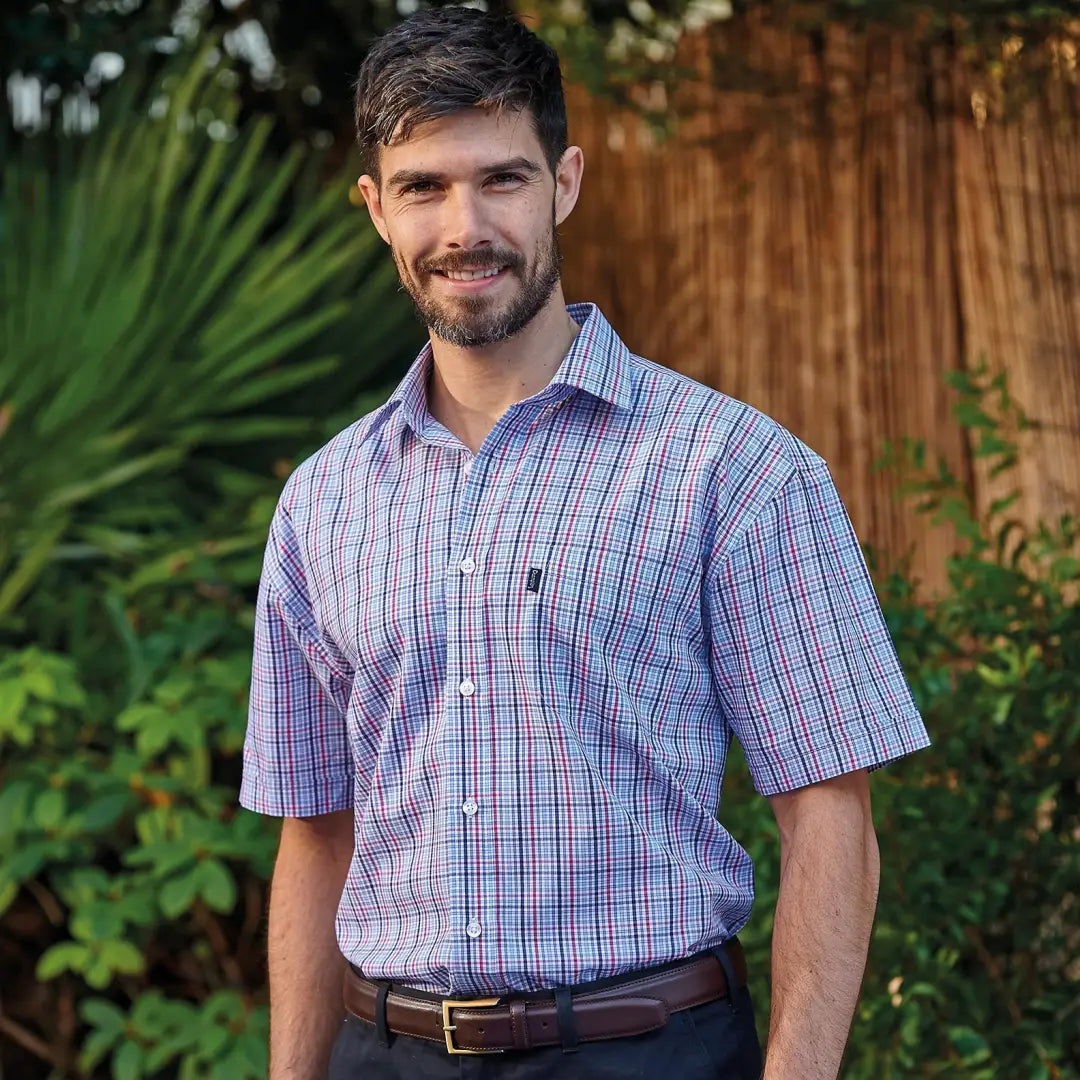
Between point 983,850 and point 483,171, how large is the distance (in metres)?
1.32

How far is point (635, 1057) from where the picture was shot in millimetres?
1709

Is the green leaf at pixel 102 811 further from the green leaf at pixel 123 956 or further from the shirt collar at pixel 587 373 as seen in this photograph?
the shirt collar at pixel 587 373

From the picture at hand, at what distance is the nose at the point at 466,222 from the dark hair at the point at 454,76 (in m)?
0.09

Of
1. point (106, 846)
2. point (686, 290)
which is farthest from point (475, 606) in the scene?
point (686, 290)

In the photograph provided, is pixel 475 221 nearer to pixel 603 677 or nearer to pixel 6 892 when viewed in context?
pixel 603 677

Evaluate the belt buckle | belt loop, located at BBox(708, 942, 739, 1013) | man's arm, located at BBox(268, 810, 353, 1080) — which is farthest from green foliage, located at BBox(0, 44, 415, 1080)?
belt loop, located at BBox(708, 942, 739, 1013)

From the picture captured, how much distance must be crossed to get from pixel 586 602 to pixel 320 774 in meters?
0.50

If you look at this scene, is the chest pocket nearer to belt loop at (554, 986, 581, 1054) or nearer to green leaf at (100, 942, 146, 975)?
belt loop at (554, 986, 581, 1054)

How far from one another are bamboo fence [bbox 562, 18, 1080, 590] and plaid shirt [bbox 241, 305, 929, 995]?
4.69 ft

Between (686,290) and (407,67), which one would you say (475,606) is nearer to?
(407,67)

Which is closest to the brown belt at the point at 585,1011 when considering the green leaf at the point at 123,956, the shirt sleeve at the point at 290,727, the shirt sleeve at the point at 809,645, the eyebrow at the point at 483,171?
the shirt sleeve at the point at 809,645

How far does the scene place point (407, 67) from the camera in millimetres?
1854

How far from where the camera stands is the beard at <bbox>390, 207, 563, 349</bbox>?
184cm

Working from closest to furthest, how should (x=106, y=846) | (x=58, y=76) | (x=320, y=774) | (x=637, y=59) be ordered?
(x=320, y=774)
(x=106, y=846)
(x=637, y=59)
(x=58, y=76)
